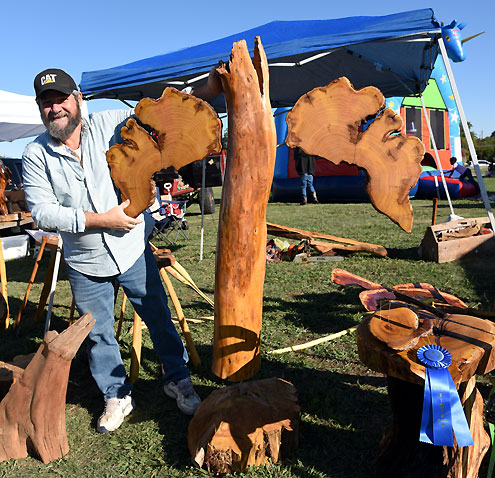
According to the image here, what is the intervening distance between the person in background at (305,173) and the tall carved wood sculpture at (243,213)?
9826mm

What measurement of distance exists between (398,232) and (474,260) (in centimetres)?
215

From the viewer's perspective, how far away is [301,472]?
1.96 meters

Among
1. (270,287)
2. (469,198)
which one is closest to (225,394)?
(270,287)

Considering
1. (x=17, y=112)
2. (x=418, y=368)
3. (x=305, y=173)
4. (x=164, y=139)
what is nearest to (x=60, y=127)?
(x=164, y=139)

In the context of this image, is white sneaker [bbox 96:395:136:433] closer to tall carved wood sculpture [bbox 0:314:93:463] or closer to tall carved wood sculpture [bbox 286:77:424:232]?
tall carved wood sculpture [bbox 0:314:93:463]

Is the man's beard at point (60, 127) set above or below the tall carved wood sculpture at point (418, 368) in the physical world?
above

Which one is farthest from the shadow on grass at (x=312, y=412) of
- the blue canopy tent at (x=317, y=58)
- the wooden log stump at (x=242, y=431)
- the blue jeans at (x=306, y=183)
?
the blue jeans at (x=306, y=183)

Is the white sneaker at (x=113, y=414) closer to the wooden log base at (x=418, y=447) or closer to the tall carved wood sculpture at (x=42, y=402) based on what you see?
the tall carved wood sculpture at (x=42, y=402)

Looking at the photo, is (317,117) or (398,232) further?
(398,232)

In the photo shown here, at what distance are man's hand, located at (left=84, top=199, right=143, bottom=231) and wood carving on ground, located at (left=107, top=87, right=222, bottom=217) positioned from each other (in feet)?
0.47

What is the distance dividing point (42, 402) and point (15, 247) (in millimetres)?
6095

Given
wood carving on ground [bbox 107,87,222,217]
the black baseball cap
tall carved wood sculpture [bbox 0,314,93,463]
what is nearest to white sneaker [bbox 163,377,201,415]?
tall carved wood sculpture [bbox 0,314,93,463]

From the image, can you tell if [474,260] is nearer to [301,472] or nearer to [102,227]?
[301,472]

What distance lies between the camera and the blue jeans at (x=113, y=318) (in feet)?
7.51
